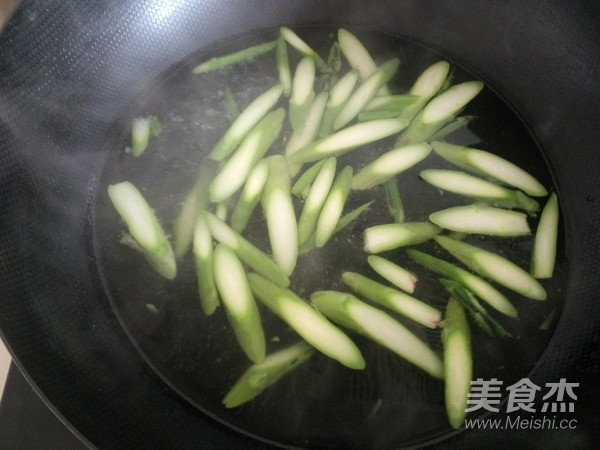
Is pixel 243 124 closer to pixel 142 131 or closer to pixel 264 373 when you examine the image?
pixel 142 131

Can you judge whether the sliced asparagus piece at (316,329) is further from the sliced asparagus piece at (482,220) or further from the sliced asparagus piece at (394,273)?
the sliced asparagus piece at (482,220)

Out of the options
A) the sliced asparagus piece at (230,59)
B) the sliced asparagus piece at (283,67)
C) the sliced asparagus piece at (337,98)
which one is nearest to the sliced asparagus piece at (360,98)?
the sliced asparagus piece at (337,98)

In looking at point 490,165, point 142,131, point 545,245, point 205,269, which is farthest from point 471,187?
point 142,131

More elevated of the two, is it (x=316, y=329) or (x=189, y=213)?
(x=189, y=213)

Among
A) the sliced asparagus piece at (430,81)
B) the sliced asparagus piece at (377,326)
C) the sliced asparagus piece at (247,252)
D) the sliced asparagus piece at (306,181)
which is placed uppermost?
the sliced asparagus piece at (430,81)

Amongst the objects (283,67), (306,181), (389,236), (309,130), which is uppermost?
(283,67)

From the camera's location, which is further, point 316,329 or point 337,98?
point 337,98

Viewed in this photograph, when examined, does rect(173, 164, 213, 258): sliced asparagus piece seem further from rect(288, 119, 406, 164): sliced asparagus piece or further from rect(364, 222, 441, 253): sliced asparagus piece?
rect(364, 222, 441, 253): sliced asparagus piece

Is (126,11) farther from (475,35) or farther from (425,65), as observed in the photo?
(475,35)
